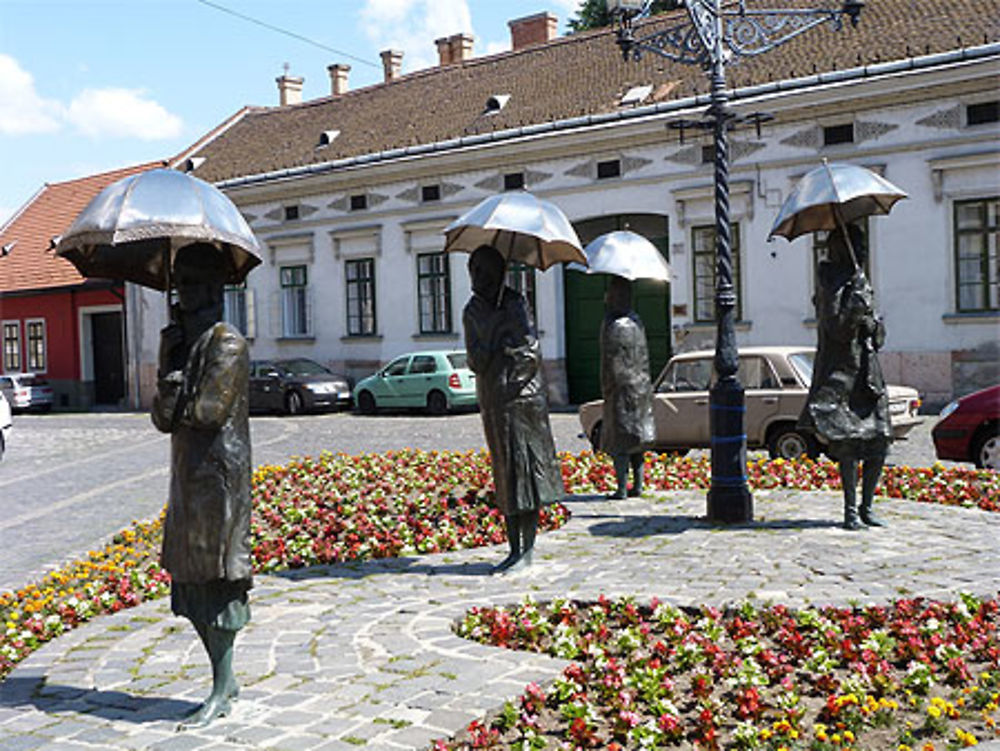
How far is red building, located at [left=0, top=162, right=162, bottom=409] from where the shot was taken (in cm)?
3634

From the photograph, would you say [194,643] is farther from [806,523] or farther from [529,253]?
[806,523]

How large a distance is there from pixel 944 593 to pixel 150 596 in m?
4.98

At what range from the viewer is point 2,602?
25.1 ft

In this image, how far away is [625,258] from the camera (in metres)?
10.9

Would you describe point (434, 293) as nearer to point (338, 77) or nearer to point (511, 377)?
point (338, 77)

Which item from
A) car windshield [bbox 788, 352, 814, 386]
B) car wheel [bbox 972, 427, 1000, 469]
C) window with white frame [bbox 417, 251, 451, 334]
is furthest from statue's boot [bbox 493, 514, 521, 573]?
window with white frame [bbox 417, 251, 451, 334]

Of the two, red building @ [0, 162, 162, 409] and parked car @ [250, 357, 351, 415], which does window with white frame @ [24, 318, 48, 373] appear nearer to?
red building @ [0, 162, 162, 409]

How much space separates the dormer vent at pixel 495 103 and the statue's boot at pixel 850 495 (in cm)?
2072

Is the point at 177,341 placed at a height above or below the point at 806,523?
above

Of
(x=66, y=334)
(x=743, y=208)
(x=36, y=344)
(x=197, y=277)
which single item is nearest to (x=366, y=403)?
(x=743, y=208)

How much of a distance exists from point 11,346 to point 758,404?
32.4m

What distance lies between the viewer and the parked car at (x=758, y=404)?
539 inches

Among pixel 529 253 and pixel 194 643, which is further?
pixel 529 253

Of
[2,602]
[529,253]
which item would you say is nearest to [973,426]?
[529,253]
